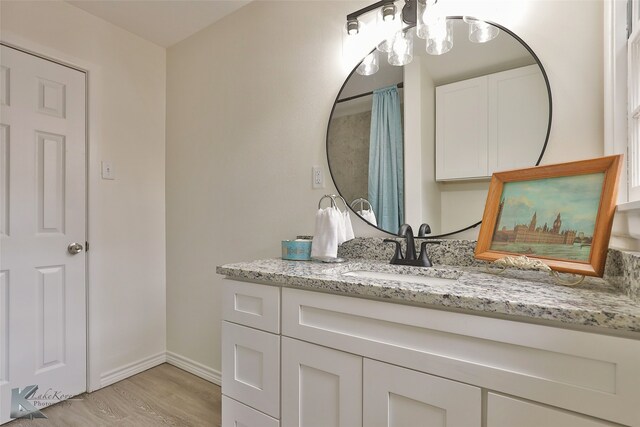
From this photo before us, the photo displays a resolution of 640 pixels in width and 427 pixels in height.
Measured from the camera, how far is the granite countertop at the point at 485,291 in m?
0.67

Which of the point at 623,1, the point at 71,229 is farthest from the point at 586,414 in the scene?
the point at 71,229

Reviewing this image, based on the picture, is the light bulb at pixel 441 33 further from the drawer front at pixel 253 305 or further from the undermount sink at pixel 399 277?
the drawer front at pixel 253 305

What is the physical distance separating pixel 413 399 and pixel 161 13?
248cm

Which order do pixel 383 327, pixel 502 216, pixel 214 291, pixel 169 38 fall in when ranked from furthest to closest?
1. pixel 169 38
2. pixel 214 291
3. pixel 502 216
4. pixel 383 327

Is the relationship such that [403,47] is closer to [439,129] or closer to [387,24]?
[387,24]

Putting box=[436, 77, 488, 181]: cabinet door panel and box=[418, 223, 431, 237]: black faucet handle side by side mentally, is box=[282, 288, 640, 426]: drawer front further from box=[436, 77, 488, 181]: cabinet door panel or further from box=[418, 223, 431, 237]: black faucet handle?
box=[436, 77, 488, 181]: cabinet door panel

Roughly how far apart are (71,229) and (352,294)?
1890 mm

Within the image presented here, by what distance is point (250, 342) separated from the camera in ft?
4.01

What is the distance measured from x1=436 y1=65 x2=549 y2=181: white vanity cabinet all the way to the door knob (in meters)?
2.11

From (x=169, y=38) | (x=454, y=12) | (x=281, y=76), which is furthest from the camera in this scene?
(x=169, y=38)

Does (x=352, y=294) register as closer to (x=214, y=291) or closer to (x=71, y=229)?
(x=214, y=291)

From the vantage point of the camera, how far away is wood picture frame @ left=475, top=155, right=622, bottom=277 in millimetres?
889

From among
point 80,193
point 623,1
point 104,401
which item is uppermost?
point 623,1

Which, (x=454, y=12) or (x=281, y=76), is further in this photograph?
(x=281, y=76)
